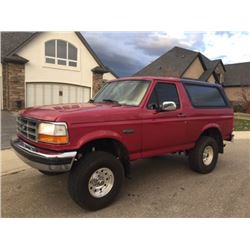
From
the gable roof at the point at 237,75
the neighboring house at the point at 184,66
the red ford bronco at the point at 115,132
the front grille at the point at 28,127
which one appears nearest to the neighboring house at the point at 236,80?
the gable roof at the point at 237,75

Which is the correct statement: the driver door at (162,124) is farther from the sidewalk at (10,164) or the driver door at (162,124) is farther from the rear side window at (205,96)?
the sidewalk at (10,164)

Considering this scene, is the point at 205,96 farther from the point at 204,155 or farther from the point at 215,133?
the point at 204,155

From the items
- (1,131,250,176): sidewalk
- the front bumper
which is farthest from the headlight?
(1,131,250,176): sidewalk

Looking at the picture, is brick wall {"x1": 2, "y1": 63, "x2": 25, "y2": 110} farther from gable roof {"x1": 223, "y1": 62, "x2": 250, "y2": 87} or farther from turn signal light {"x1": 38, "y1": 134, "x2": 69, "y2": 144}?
gable roof {"x1": 223, "y1": 62, "x2": 250, "y2": 87}

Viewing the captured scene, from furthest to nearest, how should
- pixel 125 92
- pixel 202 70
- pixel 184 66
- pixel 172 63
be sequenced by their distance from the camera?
1. pixel 202 70
2. pixel 172 63
3. pixel 184 66
4. pixel 125 92

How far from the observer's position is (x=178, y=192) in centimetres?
503

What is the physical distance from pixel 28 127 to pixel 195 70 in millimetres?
33174

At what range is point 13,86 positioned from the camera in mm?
18141

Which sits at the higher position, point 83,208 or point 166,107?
point 166,107

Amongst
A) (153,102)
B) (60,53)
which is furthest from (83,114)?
(60,53)

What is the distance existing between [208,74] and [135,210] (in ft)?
113

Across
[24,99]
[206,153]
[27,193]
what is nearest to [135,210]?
[27,193]

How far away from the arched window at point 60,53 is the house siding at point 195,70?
16633 mm
